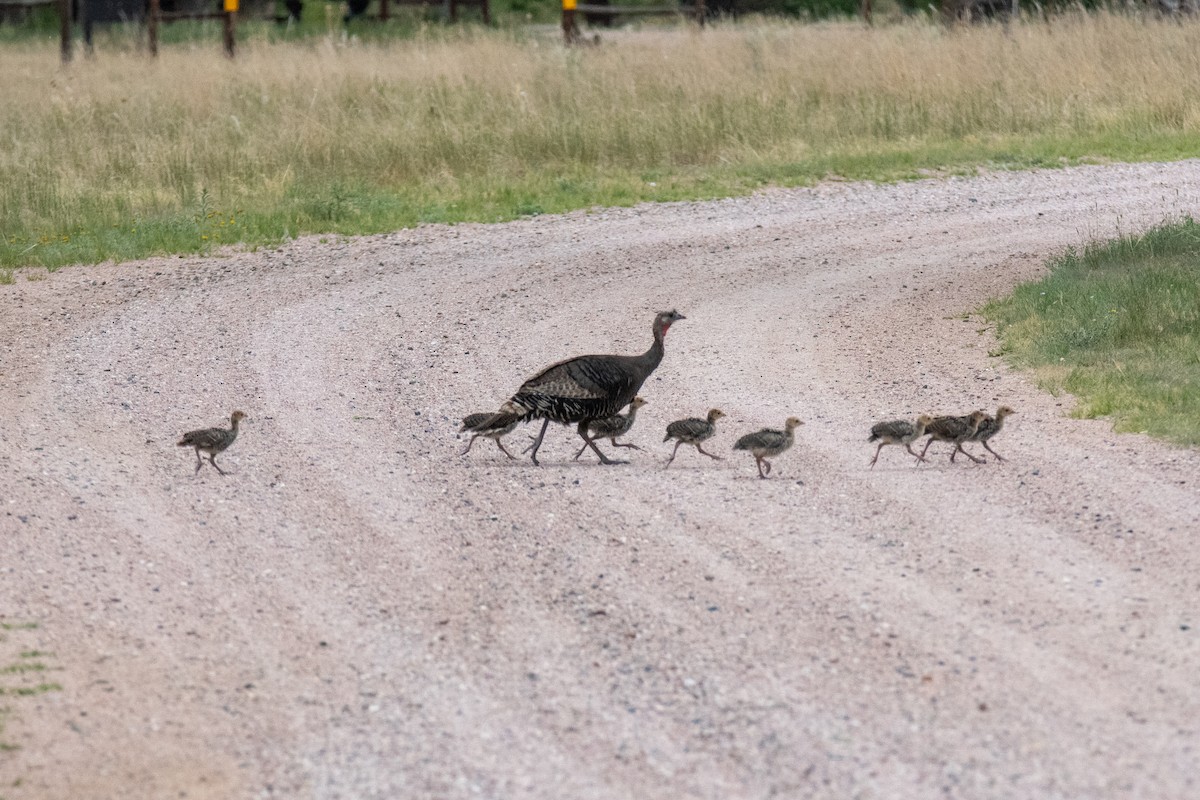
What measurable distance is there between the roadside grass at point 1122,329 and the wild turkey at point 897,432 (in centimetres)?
129

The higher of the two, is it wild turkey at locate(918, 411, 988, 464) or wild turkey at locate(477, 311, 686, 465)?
wild turkey at locate(477, 311, 686, 465)

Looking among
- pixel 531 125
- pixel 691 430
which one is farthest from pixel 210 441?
pixel 531 125

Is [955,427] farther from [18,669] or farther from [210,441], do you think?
[18,669]

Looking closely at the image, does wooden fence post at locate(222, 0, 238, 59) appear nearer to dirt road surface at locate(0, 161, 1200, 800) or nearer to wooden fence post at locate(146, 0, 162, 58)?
wooden fence post at locate(146, 0, 162, 58)

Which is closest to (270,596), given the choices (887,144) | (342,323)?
(342,323)

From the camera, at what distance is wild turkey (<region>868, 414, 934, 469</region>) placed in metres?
9.87

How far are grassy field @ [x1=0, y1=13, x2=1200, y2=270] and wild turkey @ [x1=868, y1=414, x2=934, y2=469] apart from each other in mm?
9501

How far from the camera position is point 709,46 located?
1052 inches

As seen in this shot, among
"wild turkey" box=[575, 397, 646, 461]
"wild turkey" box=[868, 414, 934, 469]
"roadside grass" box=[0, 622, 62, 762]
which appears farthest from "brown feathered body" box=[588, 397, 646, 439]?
"roadside grass" box=[0, 622, 62, 762]

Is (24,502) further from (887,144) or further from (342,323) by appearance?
(887,144)

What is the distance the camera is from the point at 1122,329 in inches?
495

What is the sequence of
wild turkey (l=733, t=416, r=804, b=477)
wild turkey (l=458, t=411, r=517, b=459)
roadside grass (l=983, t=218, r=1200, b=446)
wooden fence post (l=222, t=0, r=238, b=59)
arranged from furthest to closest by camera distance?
wooden fence post (l=222, t=0, r=238, b=59)
roadside grass (l=983, t=218, r=1200, b=446)
wild turkey (l=458, t=411, r=517, b=459)
wild turkey (l=733, t=416, r=804, b=477)

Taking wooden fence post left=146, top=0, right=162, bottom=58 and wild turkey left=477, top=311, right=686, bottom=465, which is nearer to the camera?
wild turkey left=477, top=311, right=686, bottom=465

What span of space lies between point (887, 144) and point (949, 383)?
11262 millimetres
